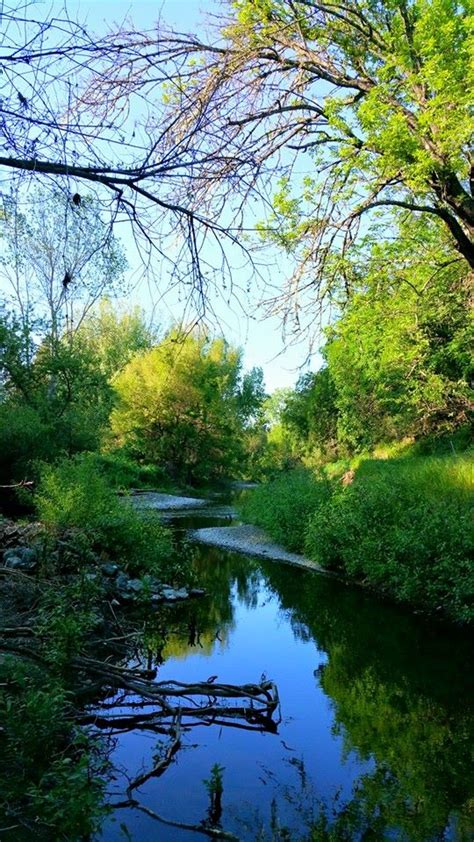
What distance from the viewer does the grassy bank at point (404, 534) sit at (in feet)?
29.6

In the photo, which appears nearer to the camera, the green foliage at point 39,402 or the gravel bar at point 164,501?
the green foliage at point 39,402

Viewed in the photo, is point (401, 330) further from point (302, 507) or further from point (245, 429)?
point (245, 429)

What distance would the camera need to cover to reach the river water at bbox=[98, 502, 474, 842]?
13.1 ft

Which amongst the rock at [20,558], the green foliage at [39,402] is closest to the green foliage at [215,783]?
the rock at [20,558]

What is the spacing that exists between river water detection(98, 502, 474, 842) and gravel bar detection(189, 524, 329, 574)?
4.41 m

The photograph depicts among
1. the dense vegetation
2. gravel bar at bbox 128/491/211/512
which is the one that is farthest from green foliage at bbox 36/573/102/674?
gravel bar at bbox 128/491/211/512

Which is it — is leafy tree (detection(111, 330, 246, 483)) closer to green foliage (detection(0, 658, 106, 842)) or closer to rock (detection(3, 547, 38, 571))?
rock (detection(3, 547, 38, 571))

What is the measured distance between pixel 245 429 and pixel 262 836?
55.1 meters

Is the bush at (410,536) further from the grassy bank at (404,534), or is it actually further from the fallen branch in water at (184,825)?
the fallen branch in water at (184,825)

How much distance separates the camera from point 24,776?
12.4 feet

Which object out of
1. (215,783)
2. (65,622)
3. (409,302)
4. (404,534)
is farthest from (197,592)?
(215,783)

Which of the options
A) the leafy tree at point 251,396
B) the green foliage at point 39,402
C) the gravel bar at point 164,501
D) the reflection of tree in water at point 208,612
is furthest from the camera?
the leafy tree at point 251,396

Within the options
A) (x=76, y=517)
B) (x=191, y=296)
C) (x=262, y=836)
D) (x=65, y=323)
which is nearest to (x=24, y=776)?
(x=262, y=836)

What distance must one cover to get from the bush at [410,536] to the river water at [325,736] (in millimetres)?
542
